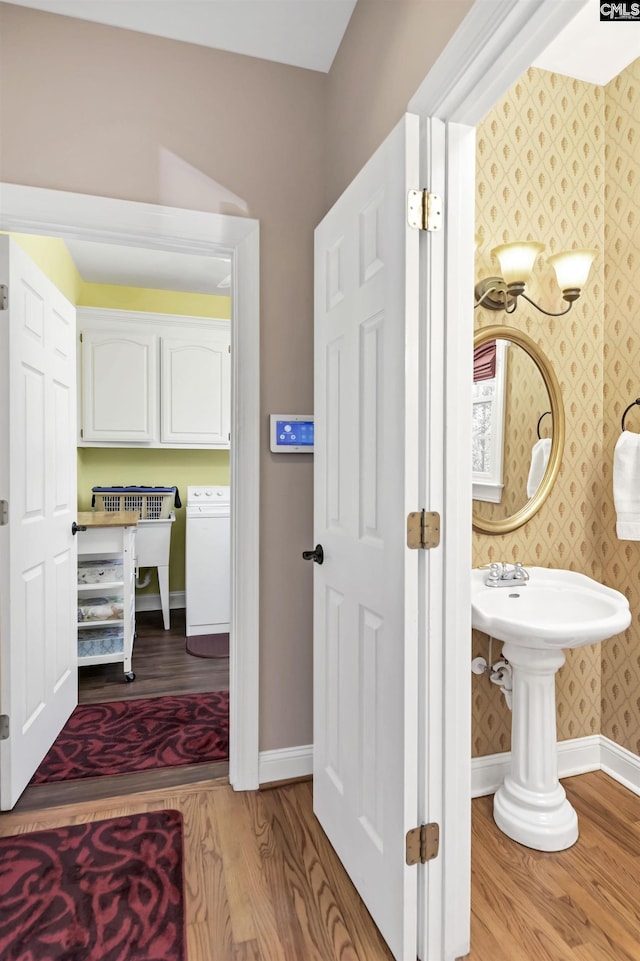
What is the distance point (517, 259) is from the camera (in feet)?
6.42

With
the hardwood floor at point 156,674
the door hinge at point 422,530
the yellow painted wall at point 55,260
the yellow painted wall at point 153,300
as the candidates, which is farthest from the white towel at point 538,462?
the yellow painted wall at point 153,300

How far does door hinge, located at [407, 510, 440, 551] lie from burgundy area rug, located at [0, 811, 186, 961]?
3.84 ft

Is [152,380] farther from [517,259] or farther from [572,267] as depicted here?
[572,267]

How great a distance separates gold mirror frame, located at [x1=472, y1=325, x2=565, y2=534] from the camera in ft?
6.73

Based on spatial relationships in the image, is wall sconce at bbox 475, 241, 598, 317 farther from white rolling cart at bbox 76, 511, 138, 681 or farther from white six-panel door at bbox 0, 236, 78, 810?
white rolling cart at bbox 76, 511, 138, 681

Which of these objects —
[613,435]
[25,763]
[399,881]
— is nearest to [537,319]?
[613,435]

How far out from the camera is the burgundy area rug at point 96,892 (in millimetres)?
1405

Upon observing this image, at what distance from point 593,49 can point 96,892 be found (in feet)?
10.4

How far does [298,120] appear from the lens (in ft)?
7.09

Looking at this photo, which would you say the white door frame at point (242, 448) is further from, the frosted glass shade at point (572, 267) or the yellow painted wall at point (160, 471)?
the yellow painted wall at point (160, 471)

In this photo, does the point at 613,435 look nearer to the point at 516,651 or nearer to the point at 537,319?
the point at 537,319

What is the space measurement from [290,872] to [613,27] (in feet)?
9.49

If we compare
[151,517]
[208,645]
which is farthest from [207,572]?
[151,517]

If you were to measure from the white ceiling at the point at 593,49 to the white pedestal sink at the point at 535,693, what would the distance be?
5.85 ft
